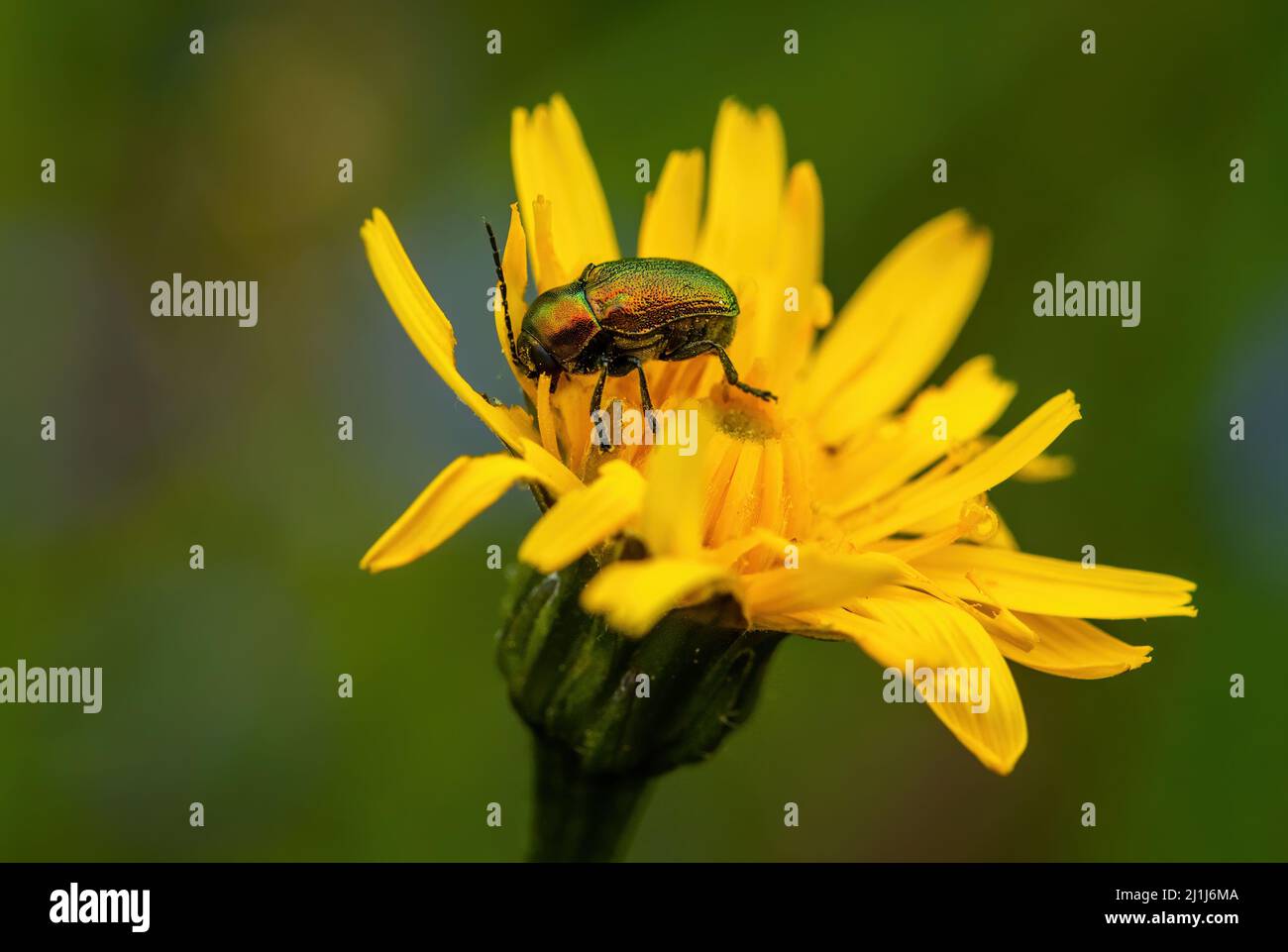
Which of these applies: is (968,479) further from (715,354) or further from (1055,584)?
(715,354)

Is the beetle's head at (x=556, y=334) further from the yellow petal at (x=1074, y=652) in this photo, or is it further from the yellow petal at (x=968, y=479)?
the yellow petal at (x=1074, y=652)

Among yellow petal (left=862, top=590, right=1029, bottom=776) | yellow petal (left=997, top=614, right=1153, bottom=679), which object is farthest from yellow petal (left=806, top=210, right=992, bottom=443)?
yellow petal (left=862, top=590, right=1029, bottom=776)

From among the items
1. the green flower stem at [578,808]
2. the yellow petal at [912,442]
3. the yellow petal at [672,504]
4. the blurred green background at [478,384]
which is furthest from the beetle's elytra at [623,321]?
the blurred green background at [478,384]

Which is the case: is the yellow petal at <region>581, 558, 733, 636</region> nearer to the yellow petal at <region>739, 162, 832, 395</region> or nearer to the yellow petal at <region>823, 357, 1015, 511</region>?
the yellow petal at <region>823, 357, 1015, 511</region>

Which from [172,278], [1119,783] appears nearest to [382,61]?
[172,278]

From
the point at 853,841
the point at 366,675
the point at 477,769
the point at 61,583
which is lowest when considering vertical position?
the point at 853,841

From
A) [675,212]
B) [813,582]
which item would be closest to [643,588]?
[813,582]

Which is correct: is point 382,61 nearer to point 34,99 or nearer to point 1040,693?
point 34,99
